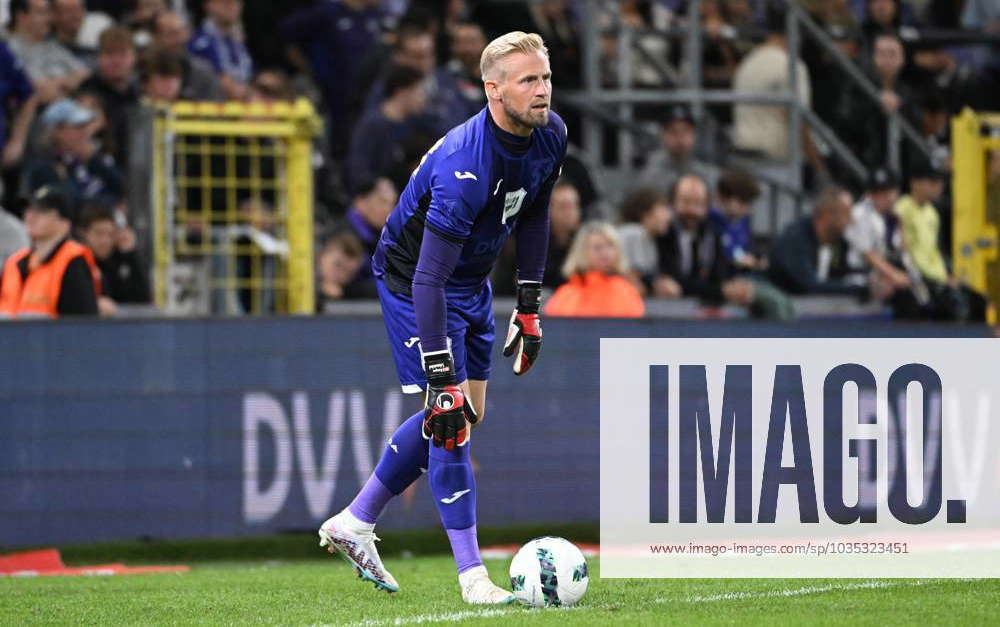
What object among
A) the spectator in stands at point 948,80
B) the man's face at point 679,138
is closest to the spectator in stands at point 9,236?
the man's face at point 679,138

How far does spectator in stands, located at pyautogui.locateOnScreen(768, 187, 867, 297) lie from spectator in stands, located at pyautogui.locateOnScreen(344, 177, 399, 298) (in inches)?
129

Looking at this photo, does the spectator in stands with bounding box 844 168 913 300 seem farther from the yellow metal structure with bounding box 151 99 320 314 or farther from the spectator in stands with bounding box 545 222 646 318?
the yellow metal structure with bounding box 151 99 320 314

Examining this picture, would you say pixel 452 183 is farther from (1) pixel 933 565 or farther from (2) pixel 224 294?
(2) pixel 224 294

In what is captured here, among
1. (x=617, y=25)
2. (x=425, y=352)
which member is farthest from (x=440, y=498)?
(x=617, y=25)

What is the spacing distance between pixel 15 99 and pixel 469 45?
4.12 metres

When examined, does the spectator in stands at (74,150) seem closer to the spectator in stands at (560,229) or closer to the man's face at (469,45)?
the spectator in stands at (560,229)

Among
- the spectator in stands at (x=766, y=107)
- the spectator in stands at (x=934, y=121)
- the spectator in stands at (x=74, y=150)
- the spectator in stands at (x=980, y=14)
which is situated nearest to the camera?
the spectator in stands at (x=74, y=150)

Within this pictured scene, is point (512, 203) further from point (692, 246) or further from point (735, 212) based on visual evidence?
point (735, 212)

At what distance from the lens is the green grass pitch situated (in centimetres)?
690

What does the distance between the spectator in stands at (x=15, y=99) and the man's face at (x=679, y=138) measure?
5.13 m

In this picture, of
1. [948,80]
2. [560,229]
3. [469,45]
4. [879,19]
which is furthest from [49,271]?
[948,80]

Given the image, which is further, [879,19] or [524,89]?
[879,19]

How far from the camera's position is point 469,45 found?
1563cm

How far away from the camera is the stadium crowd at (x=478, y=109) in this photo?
492 inches
